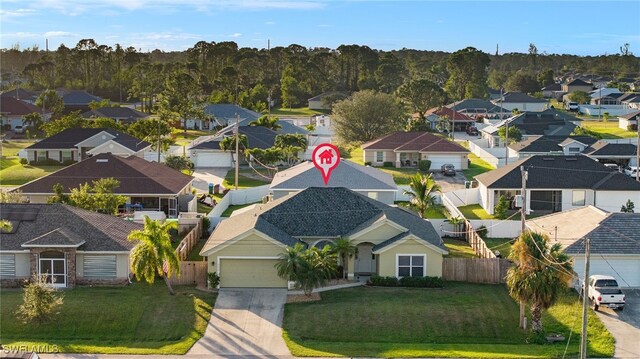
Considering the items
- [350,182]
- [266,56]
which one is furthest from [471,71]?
[350,182]

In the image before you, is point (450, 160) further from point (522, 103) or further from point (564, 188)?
point (522, 103)

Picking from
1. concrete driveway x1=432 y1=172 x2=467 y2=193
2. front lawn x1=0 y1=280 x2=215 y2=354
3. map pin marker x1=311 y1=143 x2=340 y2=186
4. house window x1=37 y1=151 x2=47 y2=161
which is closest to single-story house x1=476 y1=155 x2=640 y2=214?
concrete driveway x1=432 y1=172 x2=467 y2=193

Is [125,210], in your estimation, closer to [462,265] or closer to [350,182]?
[350,182]

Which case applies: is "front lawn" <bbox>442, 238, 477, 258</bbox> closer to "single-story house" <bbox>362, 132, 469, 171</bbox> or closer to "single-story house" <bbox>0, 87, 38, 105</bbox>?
"single-story house" <bbox>362, 132, 469, 171</bbox>

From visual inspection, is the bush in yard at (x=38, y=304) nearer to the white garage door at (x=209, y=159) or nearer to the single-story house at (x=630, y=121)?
the white garage door at (x=209, y=159)

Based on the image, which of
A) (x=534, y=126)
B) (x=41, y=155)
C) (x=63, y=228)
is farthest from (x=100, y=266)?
(x=534, y=126)

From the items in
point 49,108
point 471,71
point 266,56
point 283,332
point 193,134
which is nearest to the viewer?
point 283,332

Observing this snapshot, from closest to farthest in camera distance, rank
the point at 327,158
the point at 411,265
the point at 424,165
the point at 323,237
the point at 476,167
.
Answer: the point at 411,265
the point at 323,237
the point at 327,158
the point at 424,165
the point at 476,167

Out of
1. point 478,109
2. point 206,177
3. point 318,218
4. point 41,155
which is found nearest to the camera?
point 318,218
